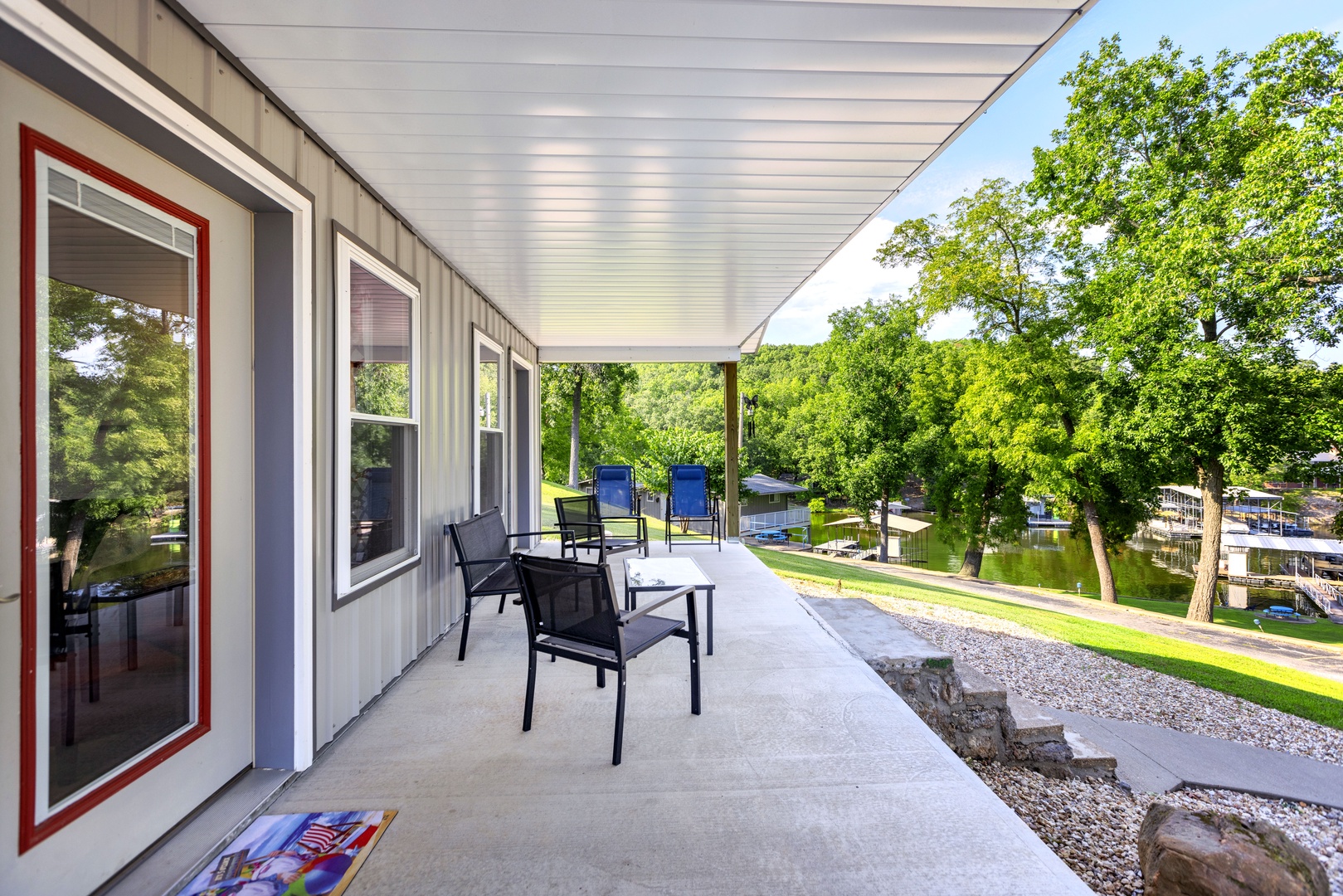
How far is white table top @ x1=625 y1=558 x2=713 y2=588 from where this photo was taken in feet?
11.3

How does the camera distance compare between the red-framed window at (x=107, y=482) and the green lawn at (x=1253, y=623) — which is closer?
the red-framed window at (x=107, y=482)

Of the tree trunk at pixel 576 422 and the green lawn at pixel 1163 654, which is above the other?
the tree trunk at pixel 576 422

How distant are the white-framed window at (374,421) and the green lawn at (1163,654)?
19.8 feet

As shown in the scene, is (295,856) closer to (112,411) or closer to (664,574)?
(112,411)

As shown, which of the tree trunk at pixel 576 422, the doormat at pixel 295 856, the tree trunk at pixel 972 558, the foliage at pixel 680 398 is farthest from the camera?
the foliage at pixel 680 398

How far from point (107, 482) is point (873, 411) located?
17743 mm

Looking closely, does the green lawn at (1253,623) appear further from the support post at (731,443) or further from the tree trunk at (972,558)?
the support post at (731,443)

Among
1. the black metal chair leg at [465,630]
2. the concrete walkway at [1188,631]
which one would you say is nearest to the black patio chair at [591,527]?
the black metal chair leg at [465,630]

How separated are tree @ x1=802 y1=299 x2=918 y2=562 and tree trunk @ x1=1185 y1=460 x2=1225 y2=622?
6.75 metres

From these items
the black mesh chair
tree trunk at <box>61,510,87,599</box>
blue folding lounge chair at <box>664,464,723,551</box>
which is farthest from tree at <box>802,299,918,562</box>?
tree trunk at <box>61,510,87,599</box>

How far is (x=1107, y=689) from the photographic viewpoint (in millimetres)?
5484

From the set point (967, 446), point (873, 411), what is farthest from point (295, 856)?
point (873, 411)

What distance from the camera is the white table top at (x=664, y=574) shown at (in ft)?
11.3

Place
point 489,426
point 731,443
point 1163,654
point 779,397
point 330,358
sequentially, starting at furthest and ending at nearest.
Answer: point 779,397 → point 731,443 → point 1163,654 → point 489,426 → point 330,358
